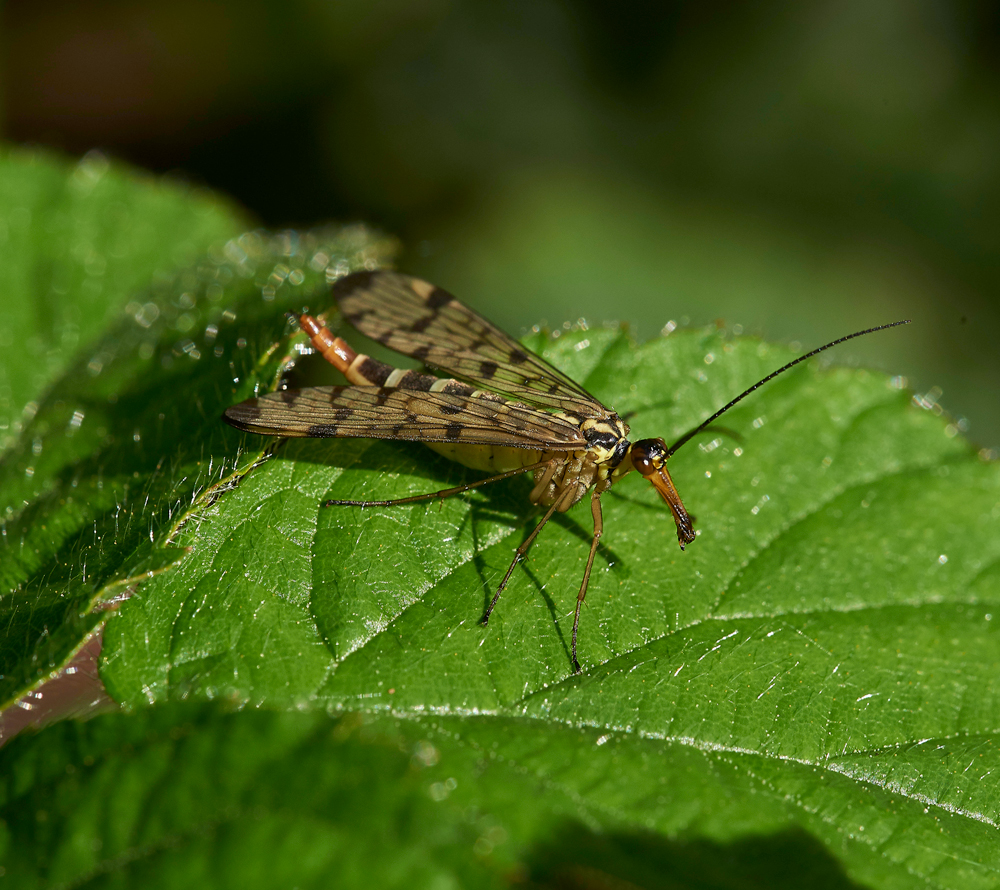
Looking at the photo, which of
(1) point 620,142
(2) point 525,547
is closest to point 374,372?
(2) point 525,547

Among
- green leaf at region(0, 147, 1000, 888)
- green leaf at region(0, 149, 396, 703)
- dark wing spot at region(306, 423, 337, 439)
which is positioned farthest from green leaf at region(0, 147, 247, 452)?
dark wing spot at region(306, 423, 337, 439)

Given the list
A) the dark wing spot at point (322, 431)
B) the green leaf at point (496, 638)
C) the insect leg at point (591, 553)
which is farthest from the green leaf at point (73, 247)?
the insect leg at point (591, 553)

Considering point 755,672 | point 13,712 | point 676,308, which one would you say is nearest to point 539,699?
point 755,672

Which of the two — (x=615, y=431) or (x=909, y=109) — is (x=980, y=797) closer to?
(x=615, y=431)

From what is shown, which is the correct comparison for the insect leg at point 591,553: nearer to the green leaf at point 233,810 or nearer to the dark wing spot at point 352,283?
the green leaf at point 233,810

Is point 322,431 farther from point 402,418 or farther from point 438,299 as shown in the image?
point 438,299

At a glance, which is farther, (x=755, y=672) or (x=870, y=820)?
(x=755, y=672)

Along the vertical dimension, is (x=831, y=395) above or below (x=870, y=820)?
above
